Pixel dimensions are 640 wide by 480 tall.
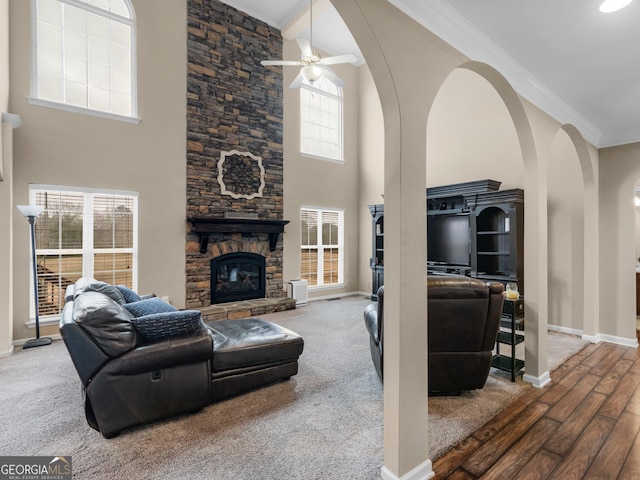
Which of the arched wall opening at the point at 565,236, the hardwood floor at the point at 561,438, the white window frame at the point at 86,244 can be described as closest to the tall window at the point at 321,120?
the white window frame at the point at 86,244

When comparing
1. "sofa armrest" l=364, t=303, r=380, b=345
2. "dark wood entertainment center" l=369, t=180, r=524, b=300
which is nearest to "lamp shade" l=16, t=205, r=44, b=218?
"sofa armrest" l=364, t=303, r=380, b=345

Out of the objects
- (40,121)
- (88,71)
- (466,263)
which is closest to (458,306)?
(466,263)

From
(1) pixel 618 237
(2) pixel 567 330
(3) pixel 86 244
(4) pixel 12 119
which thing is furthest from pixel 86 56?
(2) pixel 567 330

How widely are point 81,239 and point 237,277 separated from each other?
2409 mm

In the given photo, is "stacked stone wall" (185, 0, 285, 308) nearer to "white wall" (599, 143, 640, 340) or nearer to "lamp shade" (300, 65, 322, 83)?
"lamp shade" (300, 65, 322, 83)

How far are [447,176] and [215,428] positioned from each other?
5.52 meters

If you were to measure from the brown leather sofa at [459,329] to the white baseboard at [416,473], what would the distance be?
0.91 metres

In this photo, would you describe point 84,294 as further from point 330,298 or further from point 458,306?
point 330,298

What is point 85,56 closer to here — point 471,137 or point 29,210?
point 29,210

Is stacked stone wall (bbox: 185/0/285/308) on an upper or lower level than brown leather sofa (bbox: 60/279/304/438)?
upper

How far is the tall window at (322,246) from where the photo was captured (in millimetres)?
7090

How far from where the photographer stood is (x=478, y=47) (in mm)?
2303

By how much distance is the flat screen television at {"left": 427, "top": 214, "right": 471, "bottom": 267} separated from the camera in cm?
573

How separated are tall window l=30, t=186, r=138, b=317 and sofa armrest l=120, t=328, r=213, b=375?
307 centimetres
